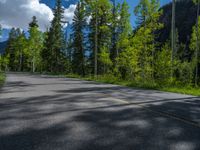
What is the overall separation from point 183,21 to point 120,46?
353ft

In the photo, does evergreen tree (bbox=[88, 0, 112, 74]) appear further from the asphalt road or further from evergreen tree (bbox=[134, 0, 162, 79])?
the asphalt road

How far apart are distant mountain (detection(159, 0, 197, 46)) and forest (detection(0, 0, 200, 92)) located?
74835 mm

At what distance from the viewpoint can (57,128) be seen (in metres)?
4.45

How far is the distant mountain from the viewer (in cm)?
11561

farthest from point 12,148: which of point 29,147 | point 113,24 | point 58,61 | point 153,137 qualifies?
point 58,61

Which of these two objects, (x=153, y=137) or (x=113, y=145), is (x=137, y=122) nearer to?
(x=153, y=137)

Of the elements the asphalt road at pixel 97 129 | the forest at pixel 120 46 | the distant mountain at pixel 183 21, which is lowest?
the asphalt road at pixel 97 129

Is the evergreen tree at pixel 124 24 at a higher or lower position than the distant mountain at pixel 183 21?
lower

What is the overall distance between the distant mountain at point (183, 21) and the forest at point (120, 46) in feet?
246

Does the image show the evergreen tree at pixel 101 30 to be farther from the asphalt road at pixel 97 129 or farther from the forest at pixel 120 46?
the asphalt road at pixel 97 129

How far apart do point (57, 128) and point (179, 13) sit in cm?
14939

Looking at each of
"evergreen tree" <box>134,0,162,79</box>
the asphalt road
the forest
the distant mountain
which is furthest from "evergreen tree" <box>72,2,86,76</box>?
the distant mountain

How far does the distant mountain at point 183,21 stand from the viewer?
4552 inches

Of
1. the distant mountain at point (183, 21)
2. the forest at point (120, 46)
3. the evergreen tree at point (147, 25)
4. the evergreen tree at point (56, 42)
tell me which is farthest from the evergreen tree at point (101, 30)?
the distant mountain at point (183, 21)
